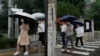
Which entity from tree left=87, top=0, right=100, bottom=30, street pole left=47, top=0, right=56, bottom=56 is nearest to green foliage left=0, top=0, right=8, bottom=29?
tree left=87, top=0, right=100, bottom=30

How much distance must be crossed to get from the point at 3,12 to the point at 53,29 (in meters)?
20.8

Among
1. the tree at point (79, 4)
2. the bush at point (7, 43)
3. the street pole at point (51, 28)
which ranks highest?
the tree at point (79, 4)

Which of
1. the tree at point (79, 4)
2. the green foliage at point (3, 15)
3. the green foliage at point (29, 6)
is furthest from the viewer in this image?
the tree at point (79, 4)

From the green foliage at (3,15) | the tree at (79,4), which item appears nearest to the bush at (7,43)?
the green foliage at (3,15)

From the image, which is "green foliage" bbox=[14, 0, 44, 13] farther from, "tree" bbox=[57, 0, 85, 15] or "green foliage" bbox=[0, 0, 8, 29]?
"tree" bbox=[57, 0, 85, 15]

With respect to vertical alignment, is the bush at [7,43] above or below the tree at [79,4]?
below

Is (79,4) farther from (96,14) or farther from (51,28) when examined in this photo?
(51,28)

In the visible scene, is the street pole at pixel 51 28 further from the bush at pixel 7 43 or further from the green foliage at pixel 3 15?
the green foliage at pixel 3 15

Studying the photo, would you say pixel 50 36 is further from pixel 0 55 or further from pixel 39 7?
pixel 39 7

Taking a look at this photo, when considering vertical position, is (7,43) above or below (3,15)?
below

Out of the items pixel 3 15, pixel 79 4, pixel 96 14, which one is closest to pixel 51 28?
pixel 3 15

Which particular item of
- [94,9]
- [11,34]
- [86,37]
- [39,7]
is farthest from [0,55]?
[94,9]

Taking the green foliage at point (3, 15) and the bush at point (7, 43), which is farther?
the green foliage at point (3, 15)

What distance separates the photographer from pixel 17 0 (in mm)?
33656
